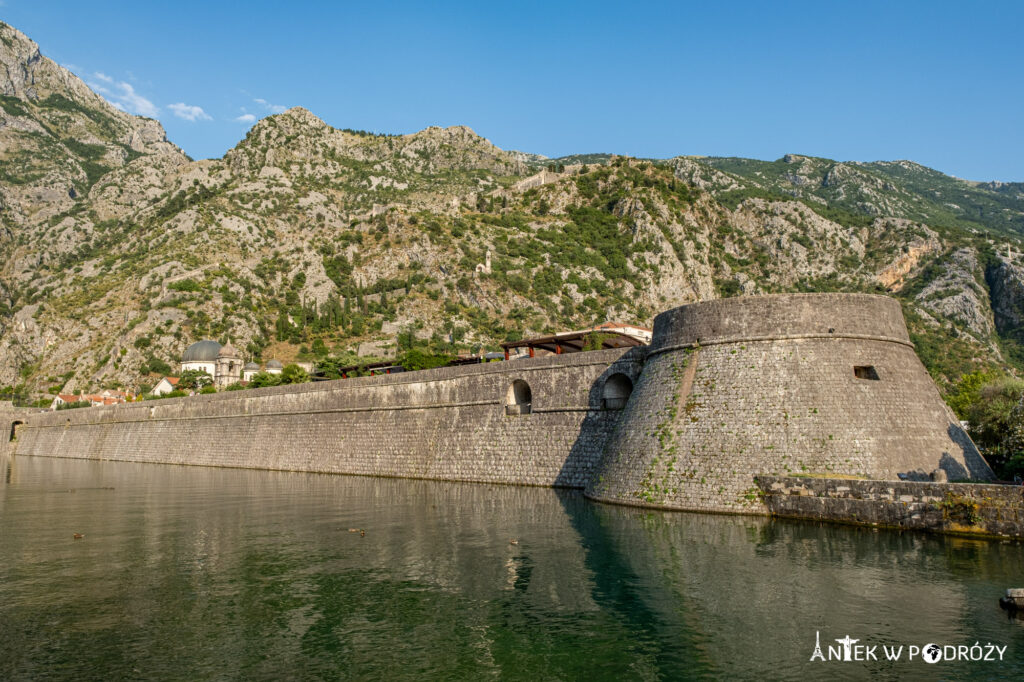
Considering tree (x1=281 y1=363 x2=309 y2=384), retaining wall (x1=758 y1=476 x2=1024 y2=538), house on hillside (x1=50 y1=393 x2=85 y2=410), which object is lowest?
retaining wall (x1=758 y1=476 x2=1024 y2=538)

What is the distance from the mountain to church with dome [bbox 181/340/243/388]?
4.55 meters

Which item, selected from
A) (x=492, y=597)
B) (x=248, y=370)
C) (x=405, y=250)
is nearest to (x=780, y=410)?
(x=492, y=597)

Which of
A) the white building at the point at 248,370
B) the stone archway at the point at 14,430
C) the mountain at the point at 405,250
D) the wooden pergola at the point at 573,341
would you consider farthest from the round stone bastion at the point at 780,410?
the stone archway at the point at 14,430

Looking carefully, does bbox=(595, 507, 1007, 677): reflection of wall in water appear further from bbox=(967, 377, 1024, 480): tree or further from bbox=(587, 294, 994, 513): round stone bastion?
bbox=(967, 377, 1024, 480): tree

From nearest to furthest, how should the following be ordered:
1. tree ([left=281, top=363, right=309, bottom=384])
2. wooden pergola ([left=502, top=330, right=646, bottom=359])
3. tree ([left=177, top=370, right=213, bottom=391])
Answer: wooden pergola ([left=502, top=330, right=646, bottom=359]) → tree ([left=281, top=363, right=309, bottom=384]) → tree ([left=177, top=370, right=213, bottom=391])

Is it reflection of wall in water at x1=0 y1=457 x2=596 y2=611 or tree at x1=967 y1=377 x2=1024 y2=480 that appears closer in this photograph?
reflection of wall in water at x1=0 y1=457 x2=596 y2=611

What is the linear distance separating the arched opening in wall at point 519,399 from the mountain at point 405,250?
207 ft

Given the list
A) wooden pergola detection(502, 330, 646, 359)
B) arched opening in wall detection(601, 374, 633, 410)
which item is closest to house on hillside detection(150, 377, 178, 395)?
wooden pergola detection(502, 330, 646, 359)

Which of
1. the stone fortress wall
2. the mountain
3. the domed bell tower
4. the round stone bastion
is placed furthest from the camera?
the mountain

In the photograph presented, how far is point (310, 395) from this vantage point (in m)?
45.4

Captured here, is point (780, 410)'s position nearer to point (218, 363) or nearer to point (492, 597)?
point (492, 597)

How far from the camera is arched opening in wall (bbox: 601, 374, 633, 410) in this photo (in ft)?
96.2

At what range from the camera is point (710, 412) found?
2280 cm

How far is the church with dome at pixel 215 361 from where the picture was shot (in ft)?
316
